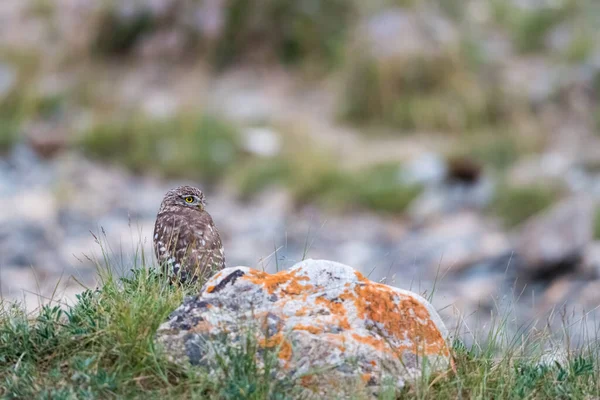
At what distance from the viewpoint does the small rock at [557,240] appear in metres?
10.5

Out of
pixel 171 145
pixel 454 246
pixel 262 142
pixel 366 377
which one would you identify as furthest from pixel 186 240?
pixel 171 145

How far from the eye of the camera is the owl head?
5242 millimetres

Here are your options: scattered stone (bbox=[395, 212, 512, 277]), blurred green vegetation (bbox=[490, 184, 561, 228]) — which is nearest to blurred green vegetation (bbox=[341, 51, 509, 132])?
blurred green vegetation (bbox=[490, 184, 561, 228])

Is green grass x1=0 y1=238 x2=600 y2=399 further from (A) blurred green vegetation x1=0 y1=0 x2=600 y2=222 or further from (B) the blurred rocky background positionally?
→ (A) blurred green vegetation x1=0 y1=0 x2=600 y2=222

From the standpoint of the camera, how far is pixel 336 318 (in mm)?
4125

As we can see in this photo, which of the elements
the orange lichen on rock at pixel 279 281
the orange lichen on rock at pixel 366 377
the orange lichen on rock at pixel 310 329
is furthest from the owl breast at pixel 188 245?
the orange lichen on rock at pixel 366 377

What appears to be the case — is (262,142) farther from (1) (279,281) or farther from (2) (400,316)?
(2) (400,316)

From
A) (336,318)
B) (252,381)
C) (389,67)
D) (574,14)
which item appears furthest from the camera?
(574,14)

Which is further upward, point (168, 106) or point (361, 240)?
point (168, 106)

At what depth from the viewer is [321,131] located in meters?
15.4

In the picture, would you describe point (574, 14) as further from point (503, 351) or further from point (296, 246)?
point (503, 351)

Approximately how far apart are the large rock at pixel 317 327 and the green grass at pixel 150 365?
0.21 feet

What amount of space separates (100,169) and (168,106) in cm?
176

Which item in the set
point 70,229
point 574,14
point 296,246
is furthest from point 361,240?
point 574,14
